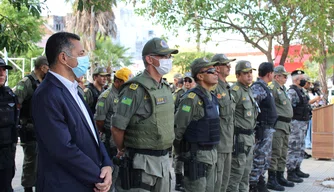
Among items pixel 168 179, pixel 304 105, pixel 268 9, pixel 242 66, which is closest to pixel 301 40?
pixel 268 9

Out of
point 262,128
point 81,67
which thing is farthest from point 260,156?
point 81,67

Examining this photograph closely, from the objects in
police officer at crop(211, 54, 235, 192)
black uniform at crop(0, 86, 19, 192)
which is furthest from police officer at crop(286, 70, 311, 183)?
A: black uniform at crop(0, 86, 19, 192)

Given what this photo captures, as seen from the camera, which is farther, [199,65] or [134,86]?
[199,65]

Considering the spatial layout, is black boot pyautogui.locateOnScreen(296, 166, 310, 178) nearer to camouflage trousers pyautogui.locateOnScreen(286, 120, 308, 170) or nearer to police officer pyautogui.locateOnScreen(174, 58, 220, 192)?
camouflage trousers pyautogui.locateOnScreen(286, 120, 308, 170)

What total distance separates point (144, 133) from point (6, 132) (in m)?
2.03

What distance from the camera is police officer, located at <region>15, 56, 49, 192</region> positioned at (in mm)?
6336

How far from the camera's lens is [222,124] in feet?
19.0

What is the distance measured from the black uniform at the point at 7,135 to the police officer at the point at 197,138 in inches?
78.9

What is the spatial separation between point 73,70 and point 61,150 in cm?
61

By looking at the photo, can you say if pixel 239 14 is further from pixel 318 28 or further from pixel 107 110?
pixel 107 110

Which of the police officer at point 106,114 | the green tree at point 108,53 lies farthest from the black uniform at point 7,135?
the green tree at point 108,53

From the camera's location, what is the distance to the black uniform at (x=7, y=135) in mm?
5258

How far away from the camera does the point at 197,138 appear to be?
5102mm

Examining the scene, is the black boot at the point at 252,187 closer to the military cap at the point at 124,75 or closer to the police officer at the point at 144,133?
the military cap at the point at 124,75
